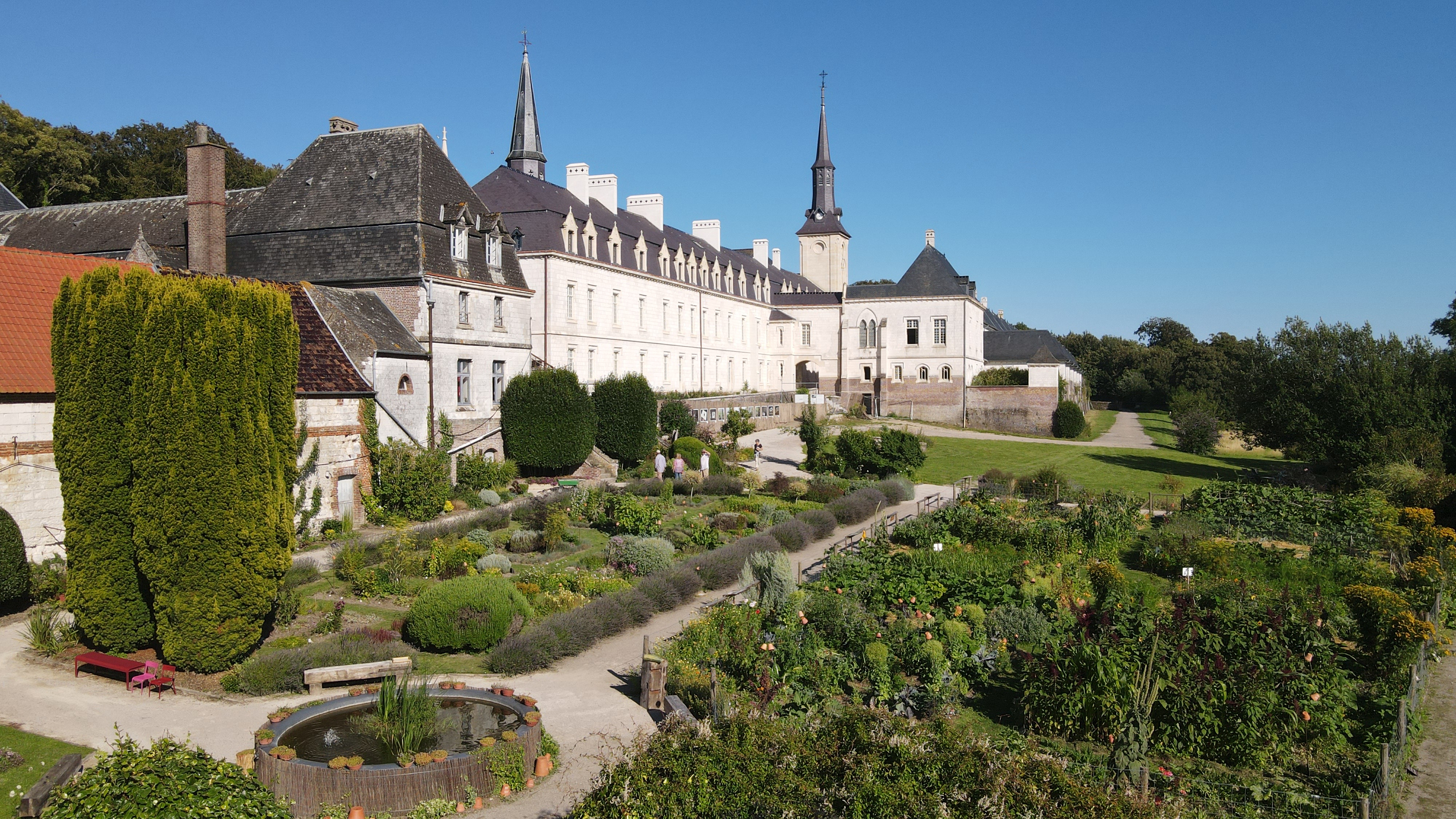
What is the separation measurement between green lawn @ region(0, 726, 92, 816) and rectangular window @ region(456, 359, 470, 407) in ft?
56.5

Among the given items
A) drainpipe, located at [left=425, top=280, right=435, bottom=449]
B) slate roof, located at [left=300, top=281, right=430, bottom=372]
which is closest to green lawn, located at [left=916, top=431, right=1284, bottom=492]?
drainpipe, located at [left=425, top=280, right=435, bottom=449]

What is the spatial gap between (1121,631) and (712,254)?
45.8m

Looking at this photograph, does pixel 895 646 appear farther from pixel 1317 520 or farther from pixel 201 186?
pixel 201 186

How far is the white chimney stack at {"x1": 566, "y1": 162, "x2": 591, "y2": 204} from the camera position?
135 feet

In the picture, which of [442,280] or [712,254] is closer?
[442,280]

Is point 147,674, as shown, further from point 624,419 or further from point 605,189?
point 605,189

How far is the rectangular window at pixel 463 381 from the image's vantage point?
85.5 feet

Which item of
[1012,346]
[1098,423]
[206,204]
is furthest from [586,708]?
[1098,423]

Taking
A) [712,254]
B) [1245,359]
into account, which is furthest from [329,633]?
[712,254]

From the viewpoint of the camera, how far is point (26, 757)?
338 inches

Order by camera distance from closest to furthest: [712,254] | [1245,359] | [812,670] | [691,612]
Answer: [812,670] → [691,612] → [1245,359] → [712,254]

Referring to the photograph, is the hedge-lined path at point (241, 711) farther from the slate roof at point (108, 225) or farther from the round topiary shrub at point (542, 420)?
the slate roof at point (108, 225)

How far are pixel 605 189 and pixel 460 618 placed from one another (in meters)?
34.4

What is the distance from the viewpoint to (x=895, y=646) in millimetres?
10898
